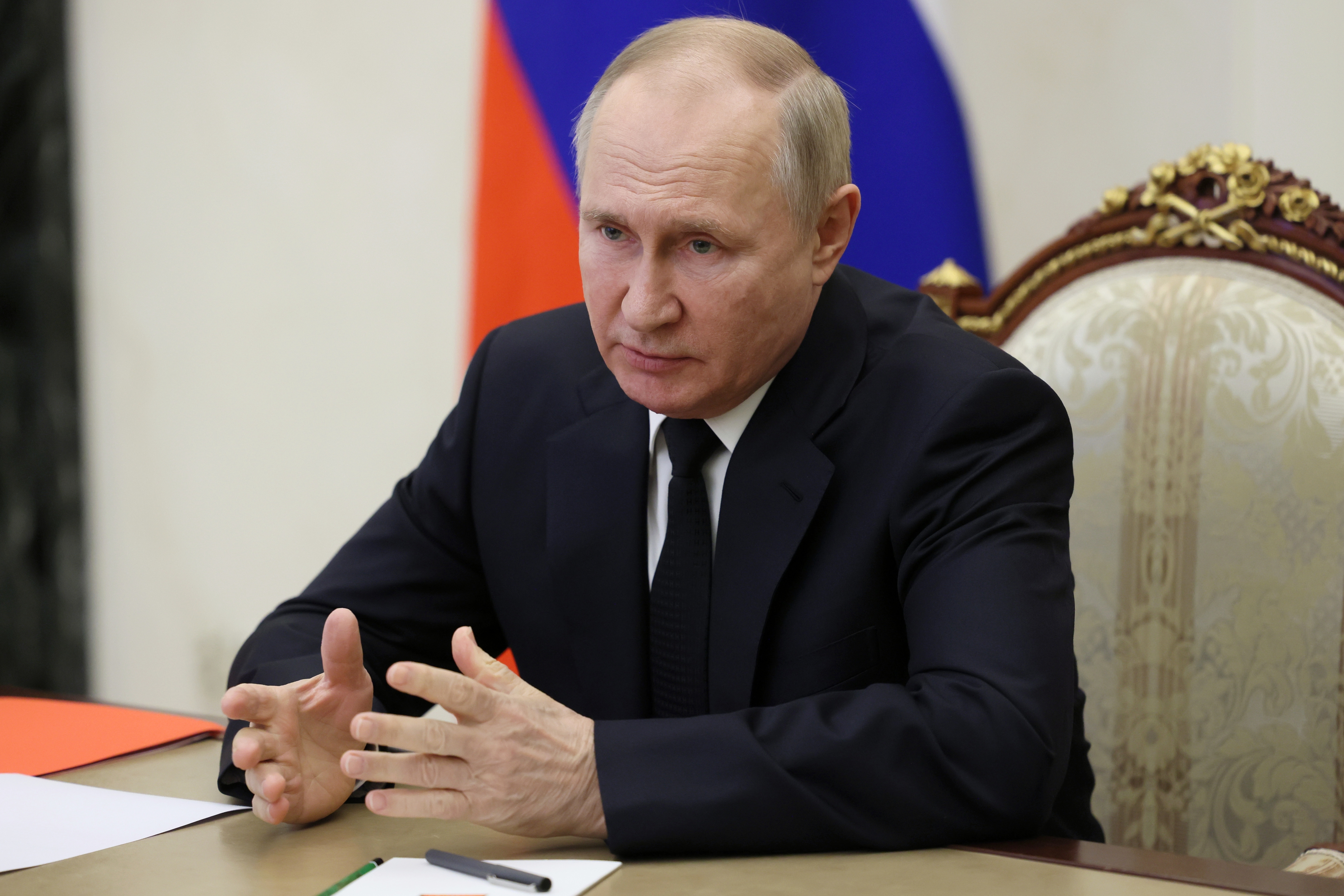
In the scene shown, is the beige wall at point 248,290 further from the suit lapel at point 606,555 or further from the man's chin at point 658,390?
the man's chin at point 658,390

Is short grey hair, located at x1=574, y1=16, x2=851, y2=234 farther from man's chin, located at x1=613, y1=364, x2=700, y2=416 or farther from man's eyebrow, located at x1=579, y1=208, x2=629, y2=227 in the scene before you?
man's chin, located at x1=613, y1=364, x2=700, y2=416

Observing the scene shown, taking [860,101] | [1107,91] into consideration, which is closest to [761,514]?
[860,101]

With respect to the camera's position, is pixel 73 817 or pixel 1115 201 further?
pixel 1115 201

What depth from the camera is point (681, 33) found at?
130 centimetres

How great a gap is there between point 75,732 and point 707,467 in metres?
0.76

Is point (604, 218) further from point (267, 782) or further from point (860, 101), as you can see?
point (860, 101)

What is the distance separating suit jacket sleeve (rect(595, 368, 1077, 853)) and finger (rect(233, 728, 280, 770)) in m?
0.31

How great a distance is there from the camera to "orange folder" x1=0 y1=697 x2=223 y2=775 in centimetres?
123

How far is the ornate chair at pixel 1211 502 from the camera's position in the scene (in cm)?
145

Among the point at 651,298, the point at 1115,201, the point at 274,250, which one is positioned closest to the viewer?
the point at 651,298

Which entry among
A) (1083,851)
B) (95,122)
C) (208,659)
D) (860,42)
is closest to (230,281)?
(95,122)

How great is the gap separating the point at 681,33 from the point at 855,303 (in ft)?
1.25

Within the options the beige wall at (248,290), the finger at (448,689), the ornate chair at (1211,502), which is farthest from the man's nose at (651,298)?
the beige wall at (248,290)

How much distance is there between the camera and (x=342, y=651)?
1.13 m
